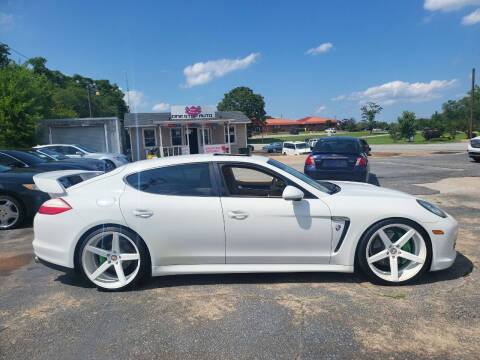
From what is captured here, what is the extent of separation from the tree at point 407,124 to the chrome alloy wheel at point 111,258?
5105 centimetres

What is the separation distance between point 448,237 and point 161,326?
2.85m

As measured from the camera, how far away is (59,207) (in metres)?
3.46

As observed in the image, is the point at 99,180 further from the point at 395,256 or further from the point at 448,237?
the point at 448,237

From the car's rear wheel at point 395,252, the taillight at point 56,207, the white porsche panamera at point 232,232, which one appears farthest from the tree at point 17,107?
the car's rear wheel at point 395,252

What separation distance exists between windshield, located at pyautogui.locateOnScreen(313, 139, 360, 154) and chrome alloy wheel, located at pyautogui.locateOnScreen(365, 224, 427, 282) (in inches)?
204

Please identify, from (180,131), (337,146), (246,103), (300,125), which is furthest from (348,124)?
(337,146)

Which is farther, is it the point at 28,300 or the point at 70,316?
the point at 28,300

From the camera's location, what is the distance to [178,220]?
3371mm

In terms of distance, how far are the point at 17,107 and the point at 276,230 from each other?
1934 cm

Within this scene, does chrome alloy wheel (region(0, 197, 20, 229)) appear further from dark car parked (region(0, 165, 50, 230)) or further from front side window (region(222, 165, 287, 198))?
front side window (region(222, 165, 287, 198))

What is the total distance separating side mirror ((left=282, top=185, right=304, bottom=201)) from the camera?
3.29m

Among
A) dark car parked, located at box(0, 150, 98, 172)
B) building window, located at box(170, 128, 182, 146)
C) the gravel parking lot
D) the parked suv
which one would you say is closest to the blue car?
the gravel parking lot

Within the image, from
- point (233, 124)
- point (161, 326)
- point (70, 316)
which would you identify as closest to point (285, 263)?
point (161, 326)

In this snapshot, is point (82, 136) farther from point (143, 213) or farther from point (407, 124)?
point (407, 124)
